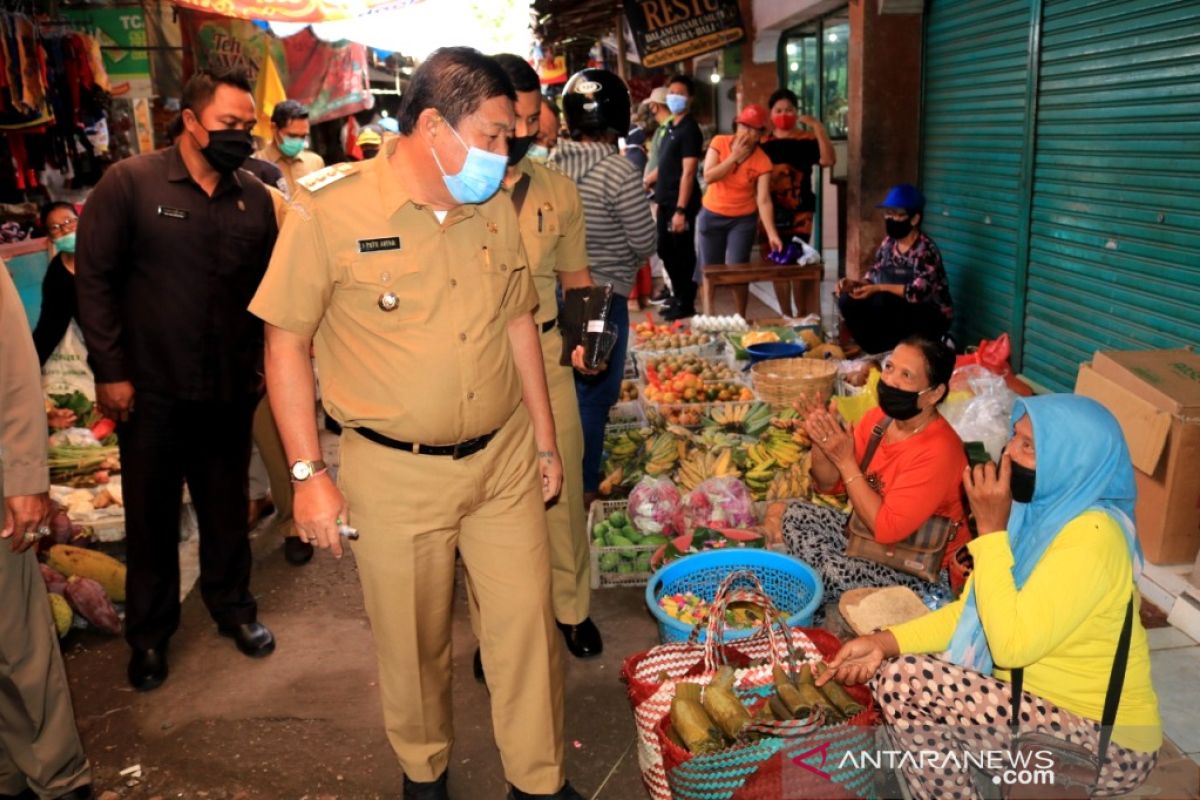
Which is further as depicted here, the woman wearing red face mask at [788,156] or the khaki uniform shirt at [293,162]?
the woman wearing red face mask at [788,156]

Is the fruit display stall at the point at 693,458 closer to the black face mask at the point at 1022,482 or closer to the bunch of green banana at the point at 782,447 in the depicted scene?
the bunch of green banana at the point at 782,447

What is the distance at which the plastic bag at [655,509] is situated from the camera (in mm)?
4750

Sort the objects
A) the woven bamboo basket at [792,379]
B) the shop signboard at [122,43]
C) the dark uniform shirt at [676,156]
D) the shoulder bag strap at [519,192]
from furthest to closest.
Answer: the dark uniform shirt at [676,156], the shop signboard at [122,43], the woven bamboo basket at [792,379], the shoulder bag strap at [519,192]

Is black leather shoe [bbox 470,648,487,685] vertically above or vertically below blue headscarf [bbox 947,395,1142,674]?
below

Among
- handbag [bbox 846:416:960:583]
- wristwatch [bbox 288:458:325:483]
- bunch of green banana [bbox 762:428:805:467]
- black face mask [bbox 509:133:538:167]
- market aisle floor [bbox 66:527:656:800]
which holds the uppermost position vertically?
black face mask [bbox 509:133:538:167]

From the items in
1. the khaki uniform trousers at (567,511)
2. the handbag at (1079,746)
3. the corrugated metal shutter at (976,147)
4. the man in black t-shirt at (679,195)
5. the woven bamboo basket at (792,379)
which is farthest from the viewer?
the man in black t-shirt at (679,195)

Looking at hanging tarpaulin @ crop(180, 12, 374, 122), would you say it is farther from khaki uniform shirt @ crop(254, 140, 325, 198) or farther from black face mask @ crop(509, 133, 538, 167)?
black face mask @ crop(509, 133, 538, 167)

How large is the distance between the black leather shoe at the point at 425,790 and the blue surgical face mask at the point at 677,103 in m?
8.39


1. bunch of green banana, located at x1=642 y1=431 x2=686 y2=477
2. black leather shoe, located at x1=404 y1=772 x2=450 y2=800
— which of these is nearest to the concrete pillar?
bunch of green banana, located at x1=642 y1=431 x2=686 y2=477

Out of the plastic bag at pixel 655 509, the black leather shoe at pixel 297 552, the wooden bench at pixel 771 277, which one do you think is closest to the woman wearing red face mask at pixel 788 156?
the wooden bench at pixel 771 277

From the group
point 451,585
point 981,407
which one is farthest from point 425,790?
point 981,407

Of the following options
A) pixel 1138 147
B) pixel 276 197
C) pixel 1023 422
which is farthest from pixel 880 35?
pixel 1023 422

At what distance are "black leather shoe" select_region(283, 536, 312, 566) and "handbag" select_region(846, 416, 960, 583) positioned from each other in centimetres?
290

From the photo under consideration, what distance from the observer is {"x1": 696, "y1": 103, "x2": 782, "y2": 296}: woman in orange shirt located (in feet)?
30.3
